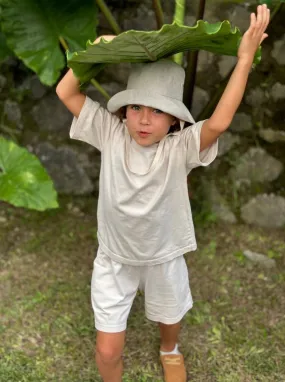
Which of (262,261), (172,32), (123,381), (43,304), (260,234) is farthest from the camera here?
(260,234)

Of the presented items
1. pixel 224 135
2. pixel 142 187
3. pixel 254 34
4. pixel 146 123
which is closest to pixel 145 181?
pixel 142 187

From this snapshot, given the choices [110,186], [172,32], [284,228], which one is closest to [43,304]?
[110,186]

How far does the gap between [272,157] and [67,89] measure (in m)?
1.17

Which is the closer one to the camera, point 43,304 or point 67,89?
point 67,89

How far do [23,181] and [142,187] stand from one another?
54cm

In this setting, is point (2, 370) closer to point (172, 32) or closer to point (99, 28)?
point (172, 32)

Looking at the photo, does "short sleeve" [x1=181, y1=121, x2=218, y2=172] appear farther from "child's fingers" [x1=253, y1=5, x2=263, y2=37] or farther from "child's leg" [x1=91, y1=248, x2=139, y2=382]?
"child's leg" [x1=91, y1=248, x2=139, y2=382]

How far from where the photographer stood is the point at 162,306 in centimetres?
143

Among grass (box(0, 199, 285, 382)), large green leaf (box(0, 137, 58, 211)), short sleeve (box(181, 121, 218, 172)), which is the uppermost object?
short sleeve (box(181, 121, 218, 172))

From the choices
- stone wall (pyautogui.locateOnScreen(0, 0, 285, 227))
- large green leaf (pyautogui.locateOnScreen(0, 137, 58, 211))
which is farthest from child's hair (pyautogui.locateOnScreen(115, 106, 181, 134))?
stone wall (pyautogui.locateOnScreen(0, 0, 285, 227))

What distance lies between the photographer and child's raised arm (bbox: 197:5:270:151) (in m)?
1.04

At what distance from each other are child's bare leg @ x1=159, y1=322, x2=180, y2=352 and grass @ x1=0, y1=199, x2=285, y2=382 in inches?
2.8

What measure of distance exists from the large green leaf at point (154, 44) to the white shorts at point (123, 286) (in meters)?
0.51

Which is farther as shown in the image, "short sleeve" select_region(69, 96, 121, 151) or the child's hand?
"short sleeve" select_region(69, 96, 121, 151)
